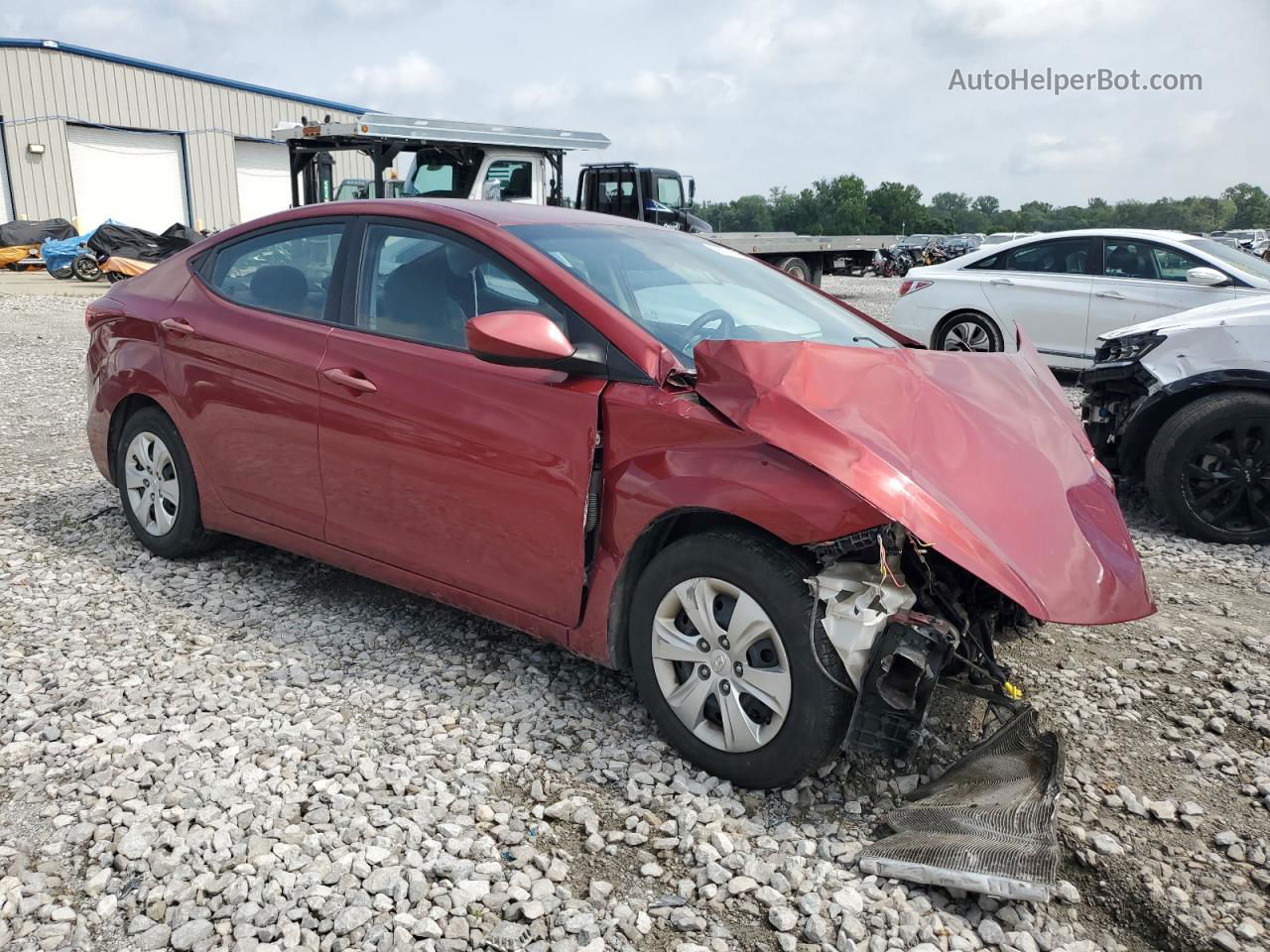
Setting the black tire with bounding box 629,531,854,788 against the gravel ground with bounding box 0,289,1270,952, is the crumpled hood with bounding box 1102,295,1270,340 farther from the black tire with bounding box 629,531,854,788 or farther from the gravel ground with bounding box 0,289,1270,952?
the black tire with bounding box 629,531,854,788

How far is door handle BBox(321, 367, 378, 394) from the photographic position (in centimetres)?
349

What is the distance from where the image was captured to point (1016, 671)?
11.8 ft

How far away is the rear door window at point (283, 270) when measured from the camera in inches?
151

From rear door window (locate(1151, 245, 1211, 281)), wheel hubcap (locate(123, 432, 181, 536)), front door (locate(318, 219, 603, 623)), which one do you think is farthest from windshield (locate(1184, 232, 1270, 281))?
wheel hubcap (locate(123, 432, 181, 536))

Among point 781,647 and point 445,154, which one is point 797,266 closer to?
point 445,154

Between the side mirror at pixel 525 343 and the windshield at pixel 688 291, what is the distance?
10.5 inches

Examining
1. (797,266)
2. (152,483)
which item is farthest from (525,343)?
(797,266)

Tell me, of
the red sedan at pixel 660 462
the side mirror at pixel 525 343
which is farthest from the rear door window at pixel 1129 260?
the side mirror at pixel 525 343

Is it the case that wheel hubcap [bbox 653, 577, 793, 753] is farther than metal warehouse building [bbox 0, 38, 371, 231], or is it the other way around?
metal warehouse building [bbox 0, 38, 371, 231]

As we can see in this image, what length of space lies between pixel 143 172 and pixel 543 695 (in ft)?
105

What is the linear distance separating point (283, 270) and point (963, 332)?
7.75 meters

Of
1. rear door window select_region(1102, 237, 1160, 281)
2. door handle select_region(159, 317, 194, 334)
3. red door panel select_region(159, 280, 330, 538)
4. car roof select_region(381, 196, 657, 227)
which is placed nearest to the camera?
car roof select_region(381, 196, 657, 227)

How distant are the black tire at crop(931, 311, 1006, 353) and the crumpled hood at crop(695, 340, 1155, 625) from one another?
7344 millimetres

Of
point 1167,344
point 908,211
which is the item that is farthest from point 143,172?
point 908,211
